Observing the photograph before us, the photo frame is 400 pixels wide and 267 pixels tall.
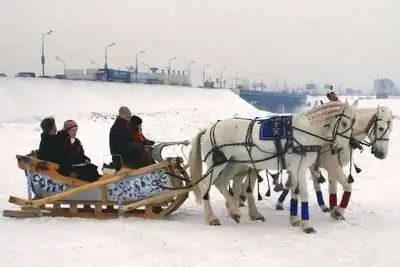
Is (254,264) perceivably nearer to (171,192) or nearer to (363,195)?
(171,192)

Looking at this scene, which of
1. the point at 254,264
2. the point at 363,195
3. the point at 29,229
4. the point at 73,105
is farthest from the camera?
the point at 73,105

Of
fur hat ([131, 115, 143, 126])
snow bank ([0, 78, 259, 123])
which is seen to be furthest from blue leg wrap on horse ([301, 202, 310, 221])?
snow bank ([0, 78, 259, 123])

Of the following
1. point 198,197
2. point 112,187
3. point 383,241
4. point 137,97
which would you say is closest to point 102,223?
point 112,187

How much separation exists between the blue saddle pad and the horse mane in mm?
330

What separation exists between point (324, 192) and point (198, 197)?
3.24 metres

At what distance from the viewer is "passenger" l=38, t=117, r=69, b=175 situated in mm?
8648

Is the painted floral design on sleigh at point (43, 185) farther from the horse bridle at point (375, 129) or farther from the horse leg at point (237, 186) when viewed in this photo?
Answer: the horse bridle at point (375, 129)

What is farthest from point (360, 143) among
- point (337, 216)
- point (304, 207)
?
point (304, 207)

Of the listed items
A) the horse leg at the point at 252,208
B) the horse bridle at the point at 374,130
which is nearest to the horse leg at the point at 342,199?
the horse bridle at the point at 374,130

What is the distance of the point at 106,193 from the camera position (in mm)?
8422

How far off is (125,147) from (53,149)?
1047 mm

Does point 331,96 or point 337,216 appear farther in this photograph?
point 331,96

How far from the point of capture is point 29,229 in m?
7.55

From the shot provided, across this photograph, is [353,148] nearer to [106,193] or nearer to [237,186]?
[237,186]
